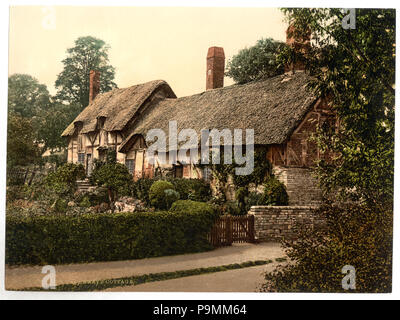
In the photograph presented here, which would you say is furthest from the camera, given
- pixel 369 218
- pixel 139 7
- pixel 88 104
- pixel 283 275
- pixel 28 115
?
pixel 88 104

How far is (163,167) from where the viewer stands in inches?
596

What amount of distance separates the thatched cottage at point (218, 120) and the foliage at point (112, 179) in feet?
1.53

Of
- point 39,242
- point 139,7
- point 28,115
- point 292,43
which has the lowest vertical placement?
point 39,242

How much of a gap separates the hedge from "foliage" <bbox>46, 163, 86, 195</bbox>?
2966mm

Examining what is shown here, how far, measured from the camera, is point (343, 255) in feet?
26.2

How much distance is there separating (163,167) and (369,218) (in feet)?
28.3

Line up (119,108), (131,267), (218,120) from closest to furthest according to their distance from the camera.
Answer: (131,267) < (218,120) < (119,108)

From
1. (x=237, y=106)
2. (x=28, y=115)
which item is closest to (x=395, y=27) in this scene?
(x=237, y=106)

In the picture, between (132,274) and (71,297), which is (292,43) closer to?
(132,274)

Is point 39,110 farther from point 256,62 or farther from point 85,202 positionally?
point 256,62

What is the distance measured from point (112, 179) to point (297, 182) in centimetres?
723

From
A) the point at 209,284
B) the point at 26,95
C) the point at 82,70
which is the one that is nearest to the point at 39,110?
the point at 26,95

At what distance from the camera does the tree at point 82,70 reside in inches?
402

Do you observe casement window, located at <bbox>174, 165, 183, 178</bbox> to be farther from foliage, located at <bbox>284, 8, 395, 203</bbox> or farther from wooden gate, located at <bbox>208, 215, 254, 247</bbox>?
foliage, located at <bbox>284, 8, 395, 203</bbox>
